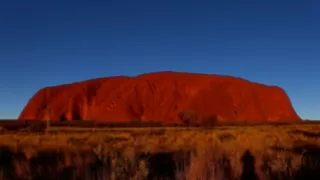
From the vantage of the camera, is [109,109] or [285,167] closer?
[285,167]

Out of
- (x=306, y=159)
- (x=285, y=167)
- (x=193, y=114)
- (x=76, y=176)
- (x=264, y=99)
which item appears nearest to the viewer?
(x=76, y=176)

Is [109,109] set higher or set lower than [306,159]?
higher

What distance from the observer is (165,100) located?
4193 inches

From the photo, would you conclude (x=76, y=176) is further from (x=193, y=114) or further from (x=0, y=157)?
(x=193, y=114)

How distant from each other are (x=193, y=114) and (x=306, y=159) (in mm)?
74347

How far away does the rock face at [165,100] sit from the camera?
105 meters

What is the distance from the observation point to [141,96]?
10825 centimetres

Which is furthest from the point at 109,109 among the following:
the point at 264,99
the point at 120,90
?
the point at 264,99

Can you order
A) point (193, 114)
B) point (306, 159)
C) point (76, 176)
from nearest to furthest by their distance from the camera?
point (76, 176)
point (306, 159)
point (193, 114)

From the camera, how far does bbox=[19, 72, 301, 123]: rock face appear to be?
343 ft

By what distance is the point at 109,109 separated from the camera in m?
106

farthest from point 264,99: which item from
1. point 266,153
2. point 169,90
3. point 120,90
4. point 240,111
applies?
point 266,153

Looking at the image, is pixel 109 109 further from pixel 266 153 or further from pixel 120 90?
pixel 266 153

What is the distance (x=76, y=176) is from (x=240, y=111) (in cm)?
10246
